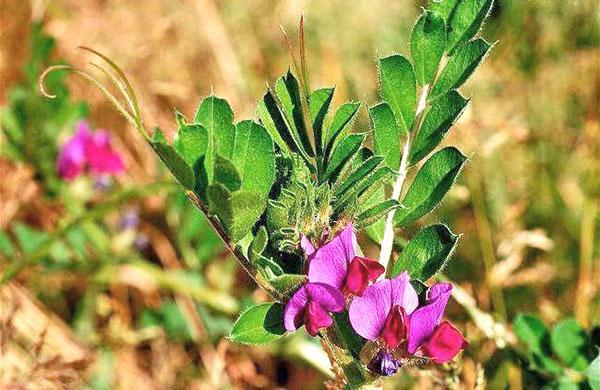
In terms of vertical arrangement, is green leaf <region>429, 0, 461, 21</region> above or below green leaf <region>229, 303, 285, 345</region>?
above

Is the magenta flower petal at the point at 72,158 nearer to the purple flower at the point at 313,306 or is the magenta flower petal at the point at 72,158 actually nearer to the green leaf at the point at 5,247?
the green leaf at the point at 5,247

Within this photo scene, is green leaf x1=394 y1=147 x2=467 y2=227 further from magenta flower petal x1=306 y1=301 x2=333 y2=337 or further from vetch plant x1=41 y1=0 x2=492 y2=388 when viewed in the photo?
magenta flower petal x1=306 y1=301 x2=333 y2=337

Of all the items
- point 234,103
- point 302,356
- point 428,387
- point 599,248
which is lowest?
point 599,248

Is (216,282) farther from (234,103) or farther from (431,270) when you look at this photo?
(431,270)

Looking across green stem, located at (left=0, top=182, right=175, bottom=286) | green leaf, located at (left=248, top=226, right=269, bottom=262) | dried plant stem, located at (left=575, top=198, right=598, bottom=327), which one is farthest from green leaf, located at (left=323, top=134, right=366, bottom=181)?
dried plant stem, located at (left=575, top=198, right=598, bottom=327)

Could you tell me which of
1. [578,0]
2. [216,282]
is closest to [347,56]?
[578,0]
